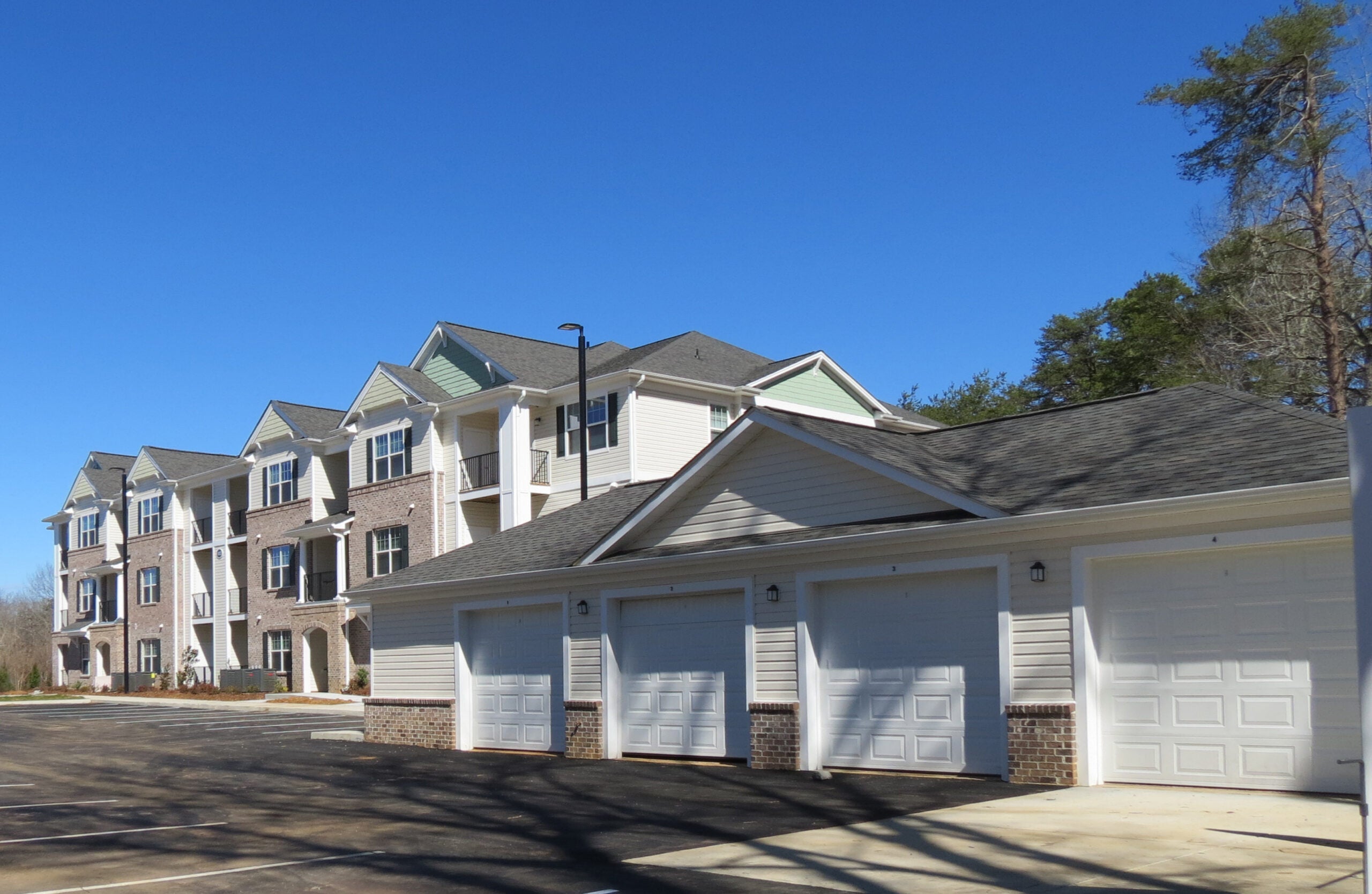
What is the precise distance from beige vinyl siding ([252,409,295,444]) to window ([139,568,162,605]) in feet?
35.8

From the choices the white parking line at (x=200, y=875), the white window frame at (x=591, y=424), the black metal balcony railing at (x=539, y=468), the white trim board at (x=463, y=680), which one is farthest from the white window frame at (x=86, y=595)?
the white parking line at (x=200, y=875)

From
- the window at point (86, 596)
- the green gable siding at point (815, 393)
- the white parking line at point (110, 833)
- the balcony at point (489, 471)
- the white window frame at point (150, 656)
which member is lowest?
the white window frame at point (150, 656)

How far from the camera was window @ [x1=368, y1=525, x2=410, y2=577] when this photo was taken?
41.0 metres

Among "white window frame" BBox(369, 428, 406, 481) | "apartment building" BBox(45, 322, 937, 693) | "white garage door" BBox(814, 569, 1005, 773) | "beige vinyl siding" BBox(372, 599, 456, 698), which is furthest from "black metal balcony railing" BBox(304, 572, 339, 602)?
"white garage door" BBox(814, 569, 1005, 773)

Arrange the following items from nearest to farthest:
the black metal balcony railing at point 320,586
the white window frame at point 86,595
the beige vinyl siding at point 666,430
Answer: the beige vinyl siding at point 666,430 → the black metal balcony railing at point 320,586 → the white window frame at point 86,595

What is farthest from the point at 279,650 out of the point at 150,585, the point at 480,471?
the point at 480,471

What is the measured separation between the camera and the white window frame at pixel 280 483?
4802 centimetres

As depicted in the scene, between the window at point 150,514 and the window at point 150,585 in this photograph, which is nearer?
the window at point 150,585

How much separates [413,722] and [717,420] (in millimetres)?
17045

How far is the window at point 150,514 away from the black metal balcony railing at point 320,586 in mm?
14363

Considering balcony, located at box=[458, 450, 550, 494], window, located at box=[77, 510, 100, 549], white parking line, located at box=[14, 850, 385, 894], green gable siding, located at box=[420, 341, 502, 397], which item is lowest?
white parking line, located at box=[14, 850, 385, 894]

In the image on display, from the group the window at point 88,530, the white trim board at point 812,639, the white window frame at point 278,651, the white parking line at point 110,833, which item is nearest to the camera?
the white parking line at point 110,833

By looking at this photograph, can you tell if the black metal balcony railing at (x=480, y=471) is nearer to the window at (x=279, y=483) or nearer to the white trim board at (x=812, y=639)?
the window at (x=279, y=483)

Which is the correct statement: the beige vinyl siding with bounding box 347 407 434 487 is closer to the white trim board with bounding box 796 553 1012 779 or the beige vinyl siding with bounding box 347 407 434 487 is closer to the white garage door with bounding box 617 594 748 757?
the white garage door with bounding box 617 594 748 757
